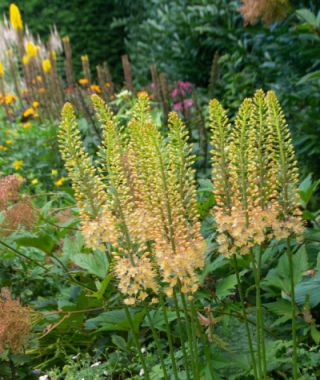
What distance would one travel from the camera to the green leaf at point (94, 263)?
9.71ft

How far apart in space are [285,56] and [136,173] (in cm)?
437

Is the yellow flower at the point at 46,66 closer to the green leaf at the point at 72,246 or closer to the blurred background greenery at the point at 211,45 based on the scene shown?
the blurred background greenery at the point at 211,45

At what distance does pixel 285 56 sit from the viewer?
19.5ft

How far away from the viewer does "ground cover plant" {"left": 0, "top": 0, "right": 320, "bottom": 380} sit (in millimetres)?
1750

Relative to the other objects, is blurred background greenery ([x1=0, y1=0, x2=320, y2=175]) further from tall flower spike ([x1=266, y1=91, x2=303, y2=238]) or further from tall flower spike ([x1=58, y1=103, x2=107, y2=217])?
tall flower spike ([x1=58, y1=103, x2=107, y2=217])

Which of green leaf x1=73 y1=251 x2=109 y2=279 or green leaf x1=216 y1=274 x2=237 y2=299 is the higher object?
green leaf x1=73 y1=251 x2=109 y2=279

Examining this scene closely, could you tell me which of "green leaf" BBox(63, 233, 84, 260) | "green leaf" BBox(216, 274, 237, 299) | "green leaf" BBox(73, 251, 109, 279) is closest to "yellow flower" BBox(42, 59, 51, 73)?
"green leaf" BBox(63, 233, 84, 260)

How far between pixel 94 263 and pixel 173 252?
4.37 feet

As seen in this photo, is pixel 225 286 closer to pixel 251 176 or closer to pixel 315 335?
pixel 315 335

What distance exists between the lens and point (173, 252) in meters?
1.71

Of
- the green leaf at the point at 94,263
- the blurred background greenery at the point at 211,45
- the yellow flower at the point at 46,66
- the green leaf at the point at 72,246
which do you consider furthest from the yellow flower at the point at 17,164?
the green leaf at the point at 94,263

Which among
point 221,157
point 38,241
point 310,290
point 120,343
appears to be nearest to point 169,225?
point 221,157

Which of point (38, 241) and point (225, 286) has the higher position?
point (38, 241)

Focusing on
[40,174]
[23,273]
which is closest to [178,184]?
[23,273]
